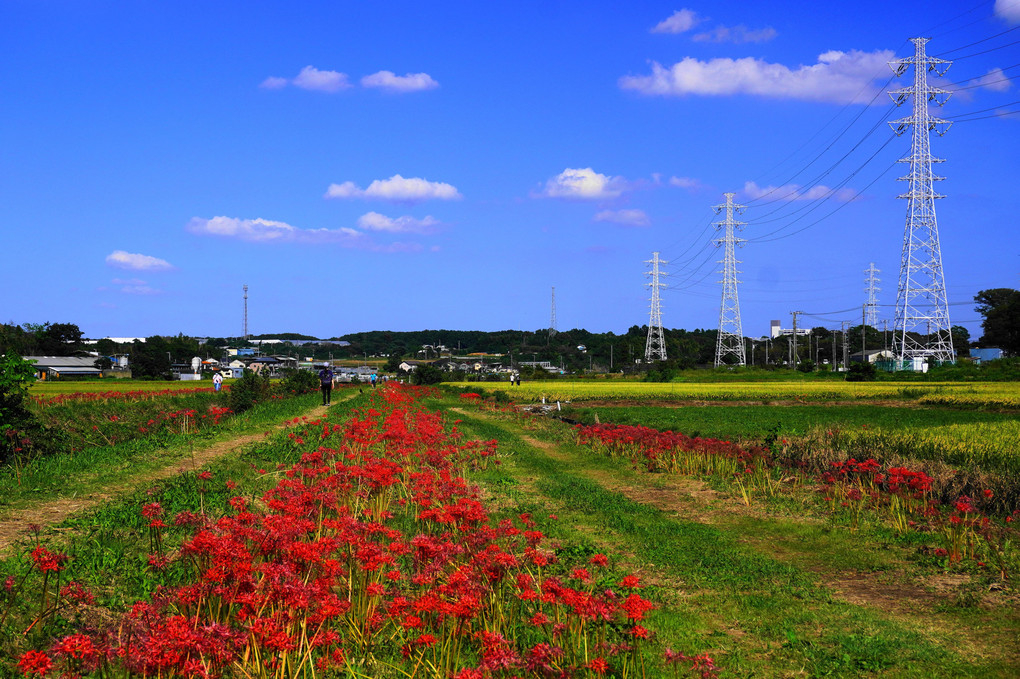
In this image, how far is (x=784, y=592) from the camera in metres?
7.67

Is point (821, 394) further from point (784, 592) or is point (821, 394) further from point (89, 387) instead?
point (89, 387)

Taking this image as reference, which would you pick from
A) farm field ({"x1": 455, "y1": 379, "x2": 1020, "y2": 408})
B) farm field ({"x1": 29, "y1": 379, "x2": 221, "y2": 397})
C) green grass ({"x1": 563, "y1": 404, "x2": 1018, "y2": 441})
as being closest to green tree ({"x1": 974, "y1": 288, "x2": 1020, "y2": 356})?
farm field ({"x1": 455, "y1": 379, "x2": 1020, "y2": 408})

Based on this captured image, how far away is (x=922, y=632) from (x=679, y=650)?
7.79 feet

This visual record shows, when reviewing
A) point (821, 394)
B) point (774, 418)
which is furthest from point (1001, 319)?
point (774, 418)

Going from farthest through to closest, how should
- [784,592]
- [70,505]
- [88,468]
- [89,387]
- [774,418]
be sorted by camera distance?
1. [89,387]
2. [774,418]
3. [88,468]
4. [70,505]
5. [784,592]

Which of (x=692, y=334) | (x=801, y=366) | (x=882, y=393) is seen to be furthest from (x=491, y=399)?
(x=692, y=334)

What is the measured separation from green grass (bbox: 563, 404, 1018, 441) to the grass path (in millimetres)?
9119

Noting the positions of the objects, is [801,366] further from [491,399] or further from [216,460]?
[216,460]

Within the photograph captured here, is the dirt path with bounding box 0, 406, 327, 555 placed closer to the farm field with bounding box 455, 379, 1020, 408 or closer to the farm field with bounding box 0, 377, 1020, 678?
the farm field with bounding box 0, 377, 1020, 678

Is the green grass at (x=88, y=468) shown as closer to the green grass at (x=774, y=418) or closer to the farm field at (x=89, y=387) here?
the green grass at (x=774, y=418)

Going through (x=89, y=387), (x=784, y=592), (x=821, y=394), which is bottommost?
(x=821, y=394)

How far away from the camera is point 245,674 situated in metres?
4.18

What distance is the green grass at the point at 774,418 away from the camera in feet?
76.0

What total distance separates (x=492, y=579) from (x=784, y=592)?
405 cm
